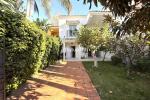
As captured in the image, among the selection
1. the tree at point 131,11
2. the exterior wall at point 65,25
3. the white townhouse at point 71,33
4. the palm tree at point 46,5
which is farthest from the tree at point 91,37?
the exterior wall at point 65,25

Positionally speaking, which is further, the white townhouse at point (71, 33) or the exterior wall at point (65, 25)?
the exterior wall at point (65, 25)

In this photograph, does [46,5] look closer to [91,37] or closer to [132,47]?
[132,47]

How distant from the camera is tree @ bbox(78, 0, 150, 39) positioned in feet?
17.6

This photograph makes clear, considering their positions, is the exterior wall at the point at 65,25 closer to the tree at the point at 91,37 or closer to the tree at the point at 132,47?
the tree at the point at 91,37

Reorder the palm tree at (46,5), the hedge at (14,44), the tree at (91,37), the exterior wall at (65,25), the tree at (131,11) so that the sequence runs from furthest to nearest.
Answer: the exterior wall at (65,25) < the tree at (91,37) < the palm tree at (46,5) < the hedge at (14,44) < the tree at (131,11)

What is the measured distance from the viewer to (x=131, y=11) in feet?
20.6

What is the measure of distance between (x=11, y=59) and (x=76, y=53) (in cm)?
4360

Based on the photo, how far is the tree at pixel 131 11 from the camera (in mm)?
5354

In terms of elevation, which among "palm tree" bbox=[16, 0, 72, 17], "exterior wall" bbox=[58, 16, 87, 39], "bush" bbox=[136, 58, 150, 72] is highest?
"exterior wall" bbox=[58, 16, 87, 39]

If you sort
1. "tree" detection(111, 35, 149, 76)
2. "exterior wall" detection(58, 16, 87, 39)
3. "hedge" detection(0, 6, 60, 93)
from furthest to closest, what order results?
1. "exterior wall" detection(58, 16, 87, 39)
2. "tree" detection(111, 35, 149, 76)
3. "hedge" detection(0, 6, 60, 93)

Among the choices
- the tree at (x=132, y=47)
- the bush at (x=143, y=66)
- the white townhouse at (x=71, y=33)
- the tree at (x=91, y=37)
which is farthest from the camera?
the white townhouse at (x=71, y=33)

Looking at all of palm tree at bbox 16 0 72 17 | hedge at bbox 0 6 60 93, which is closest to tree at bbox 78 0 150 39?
hedge at bbox 0 6 60 93

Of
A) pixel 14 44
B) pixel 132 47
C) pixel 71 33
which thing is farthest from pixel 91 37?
pixel 71 33

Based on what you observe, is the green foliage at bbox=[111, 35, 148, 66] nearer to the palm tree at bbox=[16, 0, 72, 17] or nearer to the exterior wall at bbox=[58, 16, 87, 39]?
the palm tree at bbox=[16, 0, 72, 17]
